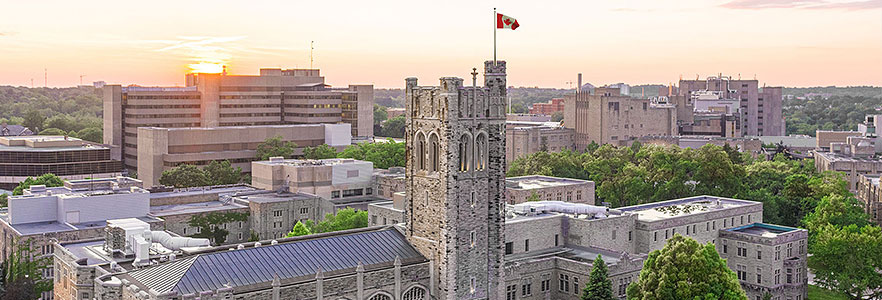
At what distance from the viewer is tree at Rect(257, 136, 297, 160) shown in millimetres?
161625

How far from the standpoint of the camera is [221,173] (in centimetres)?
14888

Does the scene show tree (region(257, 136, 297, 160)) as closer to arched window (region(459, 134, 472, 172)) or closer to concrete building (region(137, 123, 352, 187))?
concrete building (region(137, 123, 352, 187))

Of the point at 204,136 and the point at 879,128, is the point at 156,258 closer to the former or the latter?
the point at 204,136

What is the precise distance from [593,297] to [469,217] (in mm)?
15700

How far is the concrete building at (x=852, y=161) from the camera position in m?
160

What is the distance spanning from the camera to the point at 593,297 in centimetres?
7338

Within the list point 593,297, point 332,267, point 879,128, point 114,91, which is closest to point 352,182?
point 593,297

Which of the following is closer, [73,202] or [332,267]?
[332,267]

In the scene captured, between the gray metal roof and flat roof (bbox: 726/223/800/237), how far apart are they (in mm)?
48683

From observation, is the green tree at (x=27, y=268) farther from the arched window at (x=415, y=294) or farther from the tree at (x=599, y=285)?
the tree at (x=599, y=285)

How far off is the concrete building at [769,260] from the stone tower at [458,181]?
39.4 m

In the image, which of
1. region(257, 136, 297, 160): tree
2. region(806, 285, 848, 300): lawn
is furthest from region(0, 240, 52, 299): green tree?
region(806, 285, 848, 300): lawn

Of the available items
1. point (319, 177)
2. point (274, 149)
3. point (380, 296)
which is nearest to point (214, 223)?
point (319, 177)

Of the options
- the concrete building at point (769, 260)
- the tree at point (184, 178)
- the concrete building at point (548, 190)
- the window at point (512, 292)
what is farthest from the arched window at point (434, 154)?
the tree at point (184, 178)
